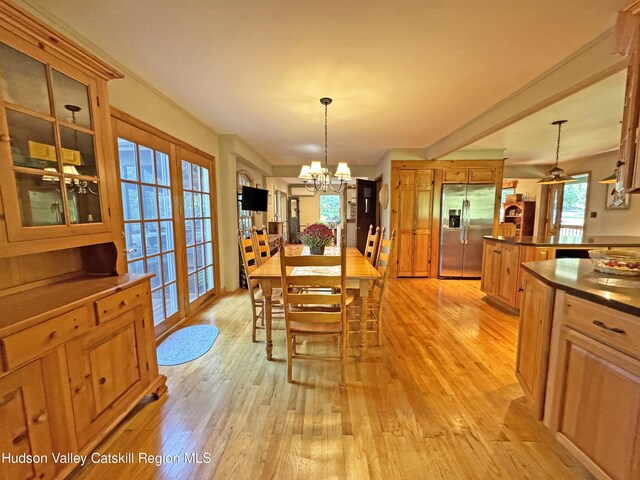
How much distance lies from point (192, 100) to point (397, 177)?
11.8ft

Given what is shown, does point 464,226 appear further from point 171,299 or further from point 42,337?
point 42,337

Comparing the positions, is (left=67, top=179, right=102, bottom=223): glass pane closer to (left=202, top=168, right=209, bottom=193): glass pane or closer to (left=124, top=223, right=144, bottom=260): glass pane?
(left=124, top=223, right=144, bottom=260): glass pane

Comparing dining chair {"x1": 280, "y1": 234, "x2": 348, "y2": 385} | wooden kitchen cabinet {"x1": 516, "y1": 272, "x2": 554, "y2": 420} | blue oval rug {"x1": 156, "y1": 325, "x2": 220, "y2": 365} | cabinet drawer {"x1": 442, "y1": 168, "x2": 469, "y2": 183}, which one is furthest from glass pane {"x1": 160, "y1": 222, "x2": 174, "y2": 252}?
cabinet drawer {"x1": 442, "y1": 168, "x2": 469, "y2": 183}

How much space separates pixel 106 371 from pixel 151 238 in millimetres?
1455

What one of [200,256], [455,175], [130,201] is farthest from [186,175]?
[455,175]

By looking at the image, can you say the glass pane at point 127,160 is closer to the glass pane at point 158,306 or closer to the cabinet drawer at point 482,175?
the glass pane at point 158,306

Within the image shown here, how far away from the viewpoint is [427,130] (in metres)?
3.74

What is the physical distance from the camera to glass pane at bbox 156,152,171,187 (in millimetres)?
2689

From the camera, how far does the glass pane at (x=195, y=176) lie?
3355 mm

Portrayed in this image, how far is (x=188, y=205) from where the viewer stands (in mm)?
3234

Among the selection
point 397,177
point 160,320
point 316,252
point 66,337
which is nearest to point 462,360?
point 316,252

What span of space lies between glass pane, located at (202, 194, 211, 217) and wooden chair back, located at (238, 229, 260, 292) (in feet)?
4.21

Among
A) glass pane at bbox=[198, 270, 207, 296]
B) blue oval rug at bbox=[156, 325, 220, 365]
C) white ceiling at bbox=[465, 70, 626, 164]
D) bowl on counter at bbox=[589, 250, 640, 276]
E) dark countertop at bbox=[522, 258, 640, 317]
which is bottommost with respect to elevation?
blue oval rug at bbox=[156, 325, 220, 365]

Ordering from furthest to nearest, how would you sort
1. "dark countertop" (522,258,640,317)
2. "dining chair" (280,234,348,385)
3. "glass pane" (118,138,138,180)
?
"glass pane" (118,138,138,180) < "dining chair" (280,234,348,385) < "dark countertop" (522,258,640,317)
